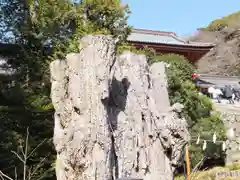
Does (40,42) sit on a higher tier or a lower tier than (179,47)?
lower

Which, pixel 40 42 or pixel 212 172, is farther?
pixel 212 172

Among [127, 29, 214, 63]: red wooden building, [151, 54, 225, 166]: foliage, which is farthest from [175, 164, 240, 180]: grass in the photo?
[127, 29, 214, 63]: red wooden building

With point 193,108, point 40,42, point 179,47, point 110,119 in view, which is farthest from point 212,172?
point 110,119

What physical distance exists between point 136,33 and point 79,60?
1388 centimetres

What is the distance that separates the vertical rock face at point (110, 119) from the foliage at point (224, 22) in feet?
84.2

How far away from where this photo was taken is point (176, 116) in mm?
3348

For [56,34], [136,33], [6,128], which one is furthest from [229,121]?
[6,128]

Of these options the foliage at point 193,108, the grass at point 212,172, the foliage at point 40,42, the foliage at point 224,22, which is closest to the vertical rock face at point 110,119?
the foliage at point 40,42

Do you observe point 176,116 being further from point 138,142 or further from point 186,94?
point 186,94

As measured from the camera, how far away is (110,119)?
121 inches

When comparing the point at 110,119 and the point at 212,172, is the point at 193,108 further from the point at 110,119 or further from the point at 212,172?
the point at 110,119

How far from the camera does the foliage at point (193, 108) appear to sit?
9.84m

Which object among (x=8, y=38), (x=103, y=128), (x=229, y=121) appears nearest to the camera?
(x=103, y=128)

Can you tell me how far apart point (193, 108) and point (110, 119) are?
780 cm
